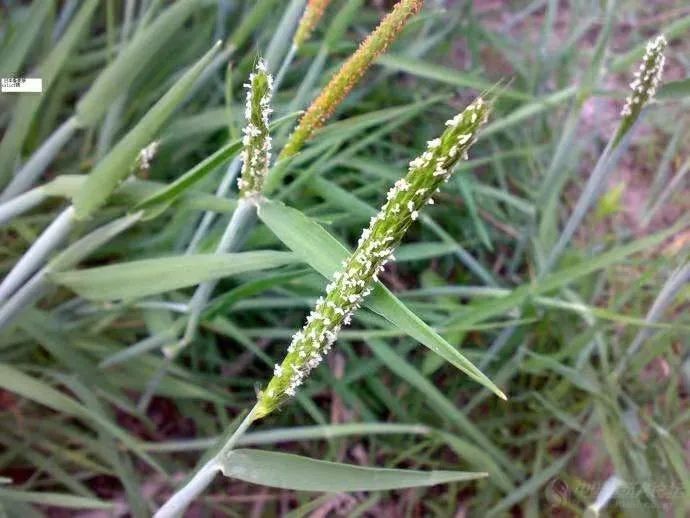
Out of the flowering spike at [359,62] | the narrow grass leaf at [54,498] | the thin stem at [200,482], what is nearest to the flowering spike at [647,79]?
the flowering spike at [359,62]

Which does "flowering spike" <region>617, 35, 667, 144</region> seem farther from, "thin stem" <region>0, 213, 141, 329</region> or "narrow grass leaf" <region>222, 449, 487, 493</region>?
"thin stem" <region>0, 213, 141, 329</region>

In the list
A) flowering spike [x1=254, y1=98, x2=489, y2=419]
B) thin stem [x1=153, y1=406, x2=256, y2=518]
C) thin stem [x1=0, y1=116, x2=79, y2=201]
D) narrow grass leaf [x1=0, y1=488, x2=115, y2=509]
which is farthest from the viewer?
thin stem [x1=0, y1=116, x2=79, y2=201]

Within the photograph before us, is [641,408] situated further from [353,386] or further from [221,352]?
[221,352]

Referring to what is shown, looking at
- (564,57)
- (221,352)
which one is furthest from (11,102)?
(564,57)

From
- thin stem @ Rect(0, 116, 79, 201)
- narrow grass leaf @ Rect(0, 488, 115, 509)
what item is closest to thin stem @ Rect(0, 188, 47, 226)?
thin stem @ Rect(0, 116, 79, 201)

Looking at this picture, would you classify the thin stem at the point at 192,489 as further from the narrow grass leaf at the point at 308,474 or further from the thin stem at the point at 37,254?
the thin stem at the point at 37,254

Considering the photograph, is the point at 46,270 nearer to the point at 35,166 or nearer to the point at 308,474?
the point at 35,166

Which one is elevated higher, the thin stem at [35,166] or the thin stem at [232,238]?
the thin stem at [35,166]
